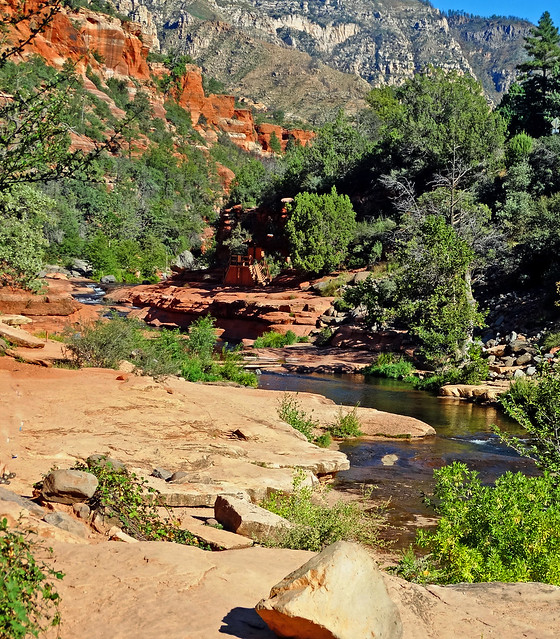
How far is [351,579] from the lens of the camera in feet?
10.6

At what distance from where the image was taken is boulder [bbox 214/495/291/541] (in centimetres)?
547

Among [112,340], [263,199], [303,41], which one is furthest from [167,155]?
[303,41]

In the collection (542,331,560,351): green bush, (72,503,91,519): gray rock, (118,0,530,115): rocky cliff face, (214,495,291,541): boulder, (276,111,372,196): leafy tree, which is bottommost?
(214,495,291,541): boulder

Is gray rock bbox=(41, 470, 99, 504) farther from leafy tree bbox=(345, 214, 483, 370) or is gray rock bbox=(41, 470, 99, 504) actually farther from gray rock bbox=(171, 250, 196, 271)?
gray rock bbox=(171, 250, 196, 271)

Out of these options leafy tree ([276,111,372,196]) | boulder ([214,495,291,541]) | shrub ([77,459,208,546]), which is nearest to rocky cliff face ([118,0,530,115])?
leafy tree ([276,111,372,196])

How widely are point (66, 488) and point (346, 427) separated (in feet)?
24.8

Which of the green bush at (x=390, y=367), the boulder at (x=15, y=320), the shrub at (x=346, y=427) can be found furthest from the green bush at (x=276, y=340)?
the shrub at (x=346, y=427)

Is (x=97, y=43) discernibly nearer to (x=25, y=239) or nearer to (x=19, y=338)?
(x=25, y=239)

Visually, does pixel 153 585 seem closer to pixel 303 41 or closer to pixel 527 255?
pixel 527 255

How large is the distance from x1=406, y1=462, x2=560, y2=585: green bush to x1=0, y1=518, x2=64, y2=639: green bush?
2.68 meters

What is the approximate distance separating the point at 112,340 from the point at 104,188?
56904 millimetres

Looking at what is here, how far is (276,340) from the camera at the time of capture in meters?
26.6

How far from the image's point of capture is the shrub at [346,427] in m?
12.2

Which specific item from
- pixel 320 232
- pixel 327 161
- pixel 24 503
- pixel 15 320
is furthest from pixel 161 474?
pixel 327 161
